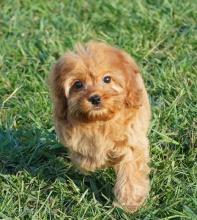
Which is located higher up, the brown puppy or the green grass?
the brown puppy

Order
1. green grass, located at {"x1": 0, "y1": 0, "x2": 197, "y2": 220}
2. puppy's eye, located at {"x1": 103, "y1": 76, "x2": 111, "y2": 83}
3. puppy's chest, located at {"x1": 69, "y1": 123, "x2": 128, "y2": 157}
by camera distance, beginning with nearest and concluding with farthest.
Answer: puppy's eye, located at {"x1": 103, "y1": 76, "x2": 111, "y2": 83} < puppy's chest, located at {"x1": 69, "y1": 123, "x2": 128, "y2": 157} < green grass, located at {"x1": 0, "y1": 0, "x2": 197, "y2": 220}

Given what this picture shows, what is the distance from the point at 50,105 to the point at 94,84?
1501 millimetres

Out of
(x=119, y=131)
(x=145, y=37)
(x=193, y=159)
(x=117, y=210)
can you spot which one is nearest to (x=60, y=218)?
(x=117, y=210)

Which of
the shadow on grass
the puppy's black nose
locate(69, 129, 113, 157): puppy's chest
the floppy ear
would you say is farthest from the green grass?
the puppy's black nose

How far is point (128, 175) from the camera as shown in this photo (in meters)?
4.52

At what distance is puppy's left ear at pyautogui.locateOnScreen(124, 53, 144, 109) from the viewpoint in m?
4.30

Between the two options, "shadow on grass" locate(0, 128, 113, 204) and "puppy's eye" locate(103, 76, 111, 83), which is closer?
"puppy's eye" locate(103, 76, 111, 83)

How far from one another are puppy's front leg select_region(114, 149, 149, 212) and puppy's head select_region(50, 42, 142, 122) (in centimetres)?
40

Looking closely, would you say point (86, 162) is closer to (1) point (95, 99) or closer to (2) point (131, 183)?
(2) point (131, 183)

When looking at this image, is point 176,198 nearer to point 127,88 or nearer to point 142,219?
point 142,219

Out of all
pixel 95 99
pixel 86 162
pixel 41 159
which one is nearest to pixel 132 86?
pixel 95 99

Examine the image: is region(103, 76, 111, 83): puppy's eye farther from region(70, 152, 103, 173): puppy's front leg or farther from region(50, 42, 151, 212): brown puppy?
region(70, 152, 103, 173): puppy's front leg

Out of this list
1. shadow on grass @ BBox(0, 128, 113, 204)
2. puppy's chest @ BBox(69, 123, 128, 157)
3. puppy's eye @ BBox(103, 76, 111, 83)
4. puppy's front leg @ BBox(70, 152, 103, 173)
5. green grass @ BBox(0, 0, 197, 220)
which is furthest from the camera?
shadow on grass @ BBox(0, 128, 113, 204)

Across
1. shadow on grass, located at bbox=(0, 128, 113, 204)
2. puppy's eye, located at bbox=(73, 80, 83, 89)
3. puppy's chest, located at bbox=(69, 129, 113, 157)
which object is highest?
puppy's eye, located at bbox=(73, 80, 83, 89)
